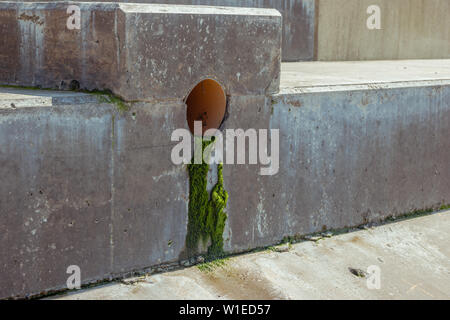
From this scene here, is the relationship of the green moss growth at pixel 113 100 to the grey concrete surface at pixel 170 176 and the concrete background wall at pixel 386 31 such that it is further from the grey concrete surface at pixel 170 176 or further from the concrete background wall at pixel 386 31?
the concrete background wall at pixel 386 31

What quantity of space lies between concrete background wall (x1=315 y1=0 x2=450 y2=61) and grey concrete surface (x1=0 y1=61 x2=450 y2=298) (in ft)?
9.03

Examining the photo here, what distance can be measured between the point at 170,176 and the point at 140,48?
0.88 metres

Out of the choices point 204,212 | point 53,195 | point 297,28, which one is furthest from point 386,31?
point 53,195

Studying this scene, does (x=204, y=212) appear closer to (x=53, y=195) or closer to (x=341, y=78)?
(x=53, y=195)

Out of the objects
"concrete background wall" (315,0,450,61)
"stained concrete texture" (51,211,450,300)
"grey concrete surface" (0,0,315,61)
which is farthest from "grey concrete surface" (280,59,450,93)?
"concrete background wall" (315,0,450,61)

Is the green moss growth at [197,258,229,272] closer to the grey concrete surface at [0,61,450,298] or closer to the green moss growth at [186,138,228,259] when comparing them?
the green moss growth at [186,138,228,259]

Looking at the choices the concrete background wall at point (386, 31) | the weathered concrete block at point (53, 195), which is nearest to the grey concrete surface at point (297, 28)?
the concrete background wall at point (386, 31)

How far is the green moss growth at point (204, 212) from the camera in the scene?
14.1 ft

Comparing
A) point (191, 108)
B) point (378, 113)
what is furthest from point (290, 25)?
point (191, 108)

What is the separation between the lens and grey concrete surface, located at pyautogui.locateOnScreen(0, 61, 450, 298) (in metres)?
3.57

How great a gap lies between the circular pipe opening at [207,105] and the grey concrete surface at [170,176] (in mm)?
121

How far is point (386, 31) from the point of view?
368 inches
